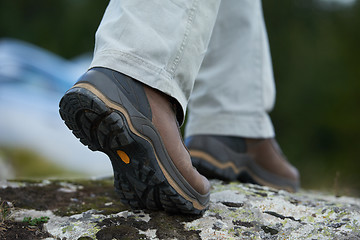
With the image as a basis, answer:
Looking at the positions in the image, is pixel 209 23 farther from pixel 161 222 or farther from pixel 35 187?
pixel 35 187

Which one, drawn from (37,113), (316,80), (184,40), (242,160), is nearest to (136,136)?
(184,40)

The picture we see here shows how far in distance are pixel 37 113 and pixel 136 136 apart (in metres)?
5.19

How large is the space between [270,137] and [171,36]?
862 mm

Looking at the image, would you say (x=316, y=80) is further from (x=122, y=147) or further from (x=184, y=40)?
(x=122, y=147)

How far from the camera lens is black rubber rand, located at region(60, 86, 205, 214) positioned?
40.9 inches

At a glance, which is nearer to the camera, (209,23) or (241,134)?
(209,23)

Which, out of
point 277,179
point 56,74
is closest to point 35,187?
point 277,179

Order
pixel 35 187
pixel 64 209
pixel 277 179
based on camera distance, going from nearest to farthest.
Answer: pixel 64 209 → pixel 35 187 → pixel 277 179

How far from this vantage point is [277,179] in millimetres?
1965

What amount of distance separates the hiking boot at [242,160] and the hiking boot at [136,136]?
418 mm

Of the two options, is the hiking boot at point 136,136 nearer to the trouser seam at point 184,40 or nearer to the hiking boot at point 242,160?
the trouser seam at point 184,40

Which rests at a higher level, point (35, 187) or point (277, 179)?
point (277, 179)

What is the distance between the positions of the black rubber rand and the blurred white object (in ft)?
12.1

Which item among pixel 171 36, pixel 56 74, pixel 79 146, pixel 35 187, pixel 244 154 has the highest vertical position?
pixel 171 36
